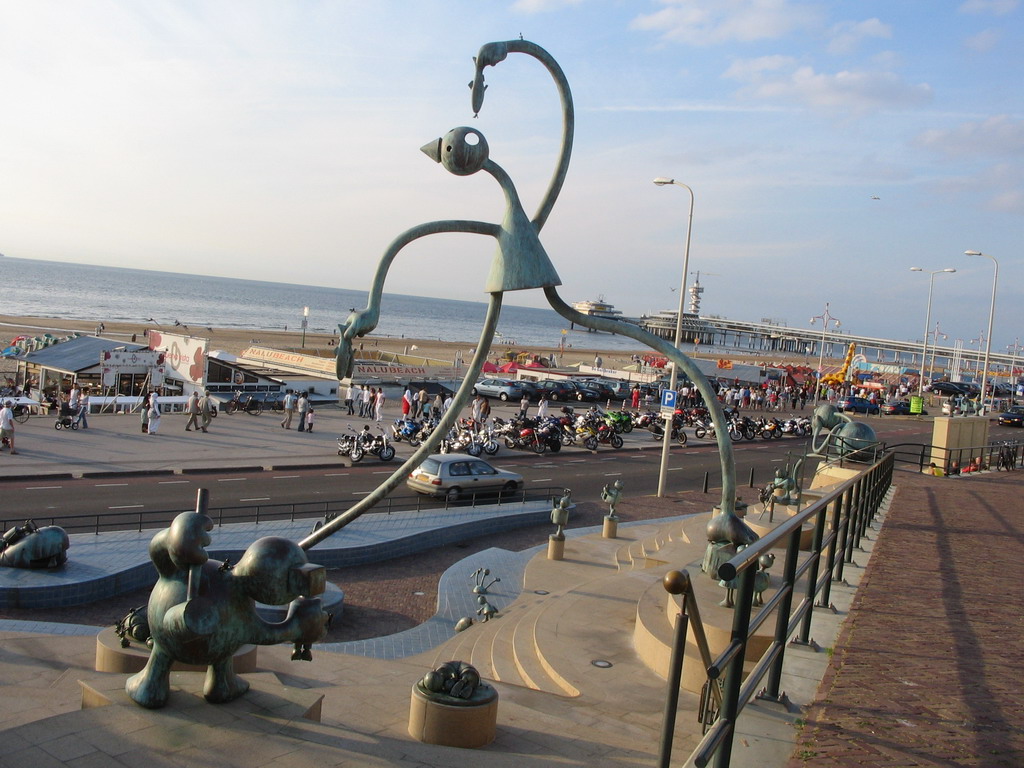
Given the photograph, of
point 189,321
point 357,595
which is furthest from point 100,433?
point 189,321

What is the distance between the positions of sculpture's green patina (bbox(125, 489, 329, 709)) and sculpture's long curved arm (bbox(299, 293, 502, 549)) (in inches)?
50.7

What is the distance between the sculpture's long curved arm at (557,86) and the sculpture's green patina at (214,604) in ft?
14.4

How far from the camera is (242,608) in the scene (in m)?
5.16

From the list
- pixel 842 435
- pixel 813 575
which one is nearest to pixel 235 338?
pixel 842 435

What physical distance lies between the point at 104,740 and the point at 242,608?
1.00m

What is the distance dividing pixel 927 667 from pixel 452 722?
3171 millimetres

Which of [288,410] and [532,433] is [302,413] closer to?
[288,410]

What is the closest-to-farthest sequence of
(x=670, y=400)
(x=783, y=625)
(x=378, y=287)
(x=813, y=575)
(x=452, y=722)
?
(x=783, y=625) → (x=813, y=575) → (x=452, y=722) → (x=378, y=287) → (x=670, y=400)

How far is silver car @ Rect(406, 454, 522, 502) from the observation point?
20469 mm

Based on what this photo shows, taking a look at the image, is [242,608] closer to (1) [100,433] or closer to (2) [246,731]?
(2) [246,731]

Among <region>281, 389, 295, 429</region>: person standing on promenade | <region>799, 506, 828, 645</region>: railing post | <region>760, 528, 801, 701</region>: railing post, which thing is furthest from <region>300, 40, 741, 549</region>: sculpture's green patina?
<region>281, 389, 295, 429</region>: person standing on promenade

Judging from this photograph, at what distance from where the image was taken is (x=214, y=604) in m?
5.11

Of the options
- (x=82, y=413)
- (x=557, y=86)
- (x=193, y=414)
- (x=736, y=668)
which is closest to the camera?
(x=736, y=668)

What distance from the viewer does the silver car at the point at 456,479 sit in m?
20.5
